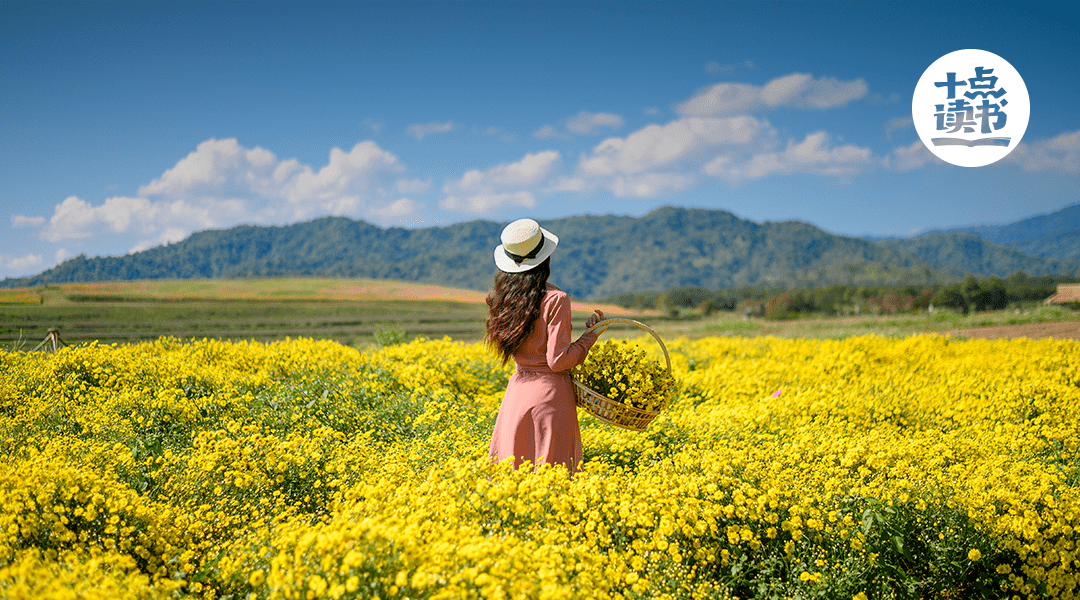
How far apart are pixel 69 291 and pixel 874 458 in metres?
20.8

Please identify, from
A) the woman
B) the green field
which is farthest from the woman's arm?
the green field

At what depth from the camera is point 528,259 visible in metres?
3.94

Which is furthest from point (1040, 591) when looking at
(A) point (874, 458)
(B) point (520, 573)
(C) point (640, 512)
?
(B) point (520, 573)

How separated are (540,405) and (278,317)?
24.3 meters

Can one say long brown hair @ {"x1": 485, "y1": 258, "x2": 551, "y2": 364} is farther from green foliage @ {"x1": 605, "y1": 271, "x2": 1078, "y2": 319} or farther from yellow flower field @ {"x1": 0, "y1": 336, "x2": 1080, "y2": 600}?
green foliage @ {"x1": 605, "y1": 271, "x2": 1078, "y2": 319}

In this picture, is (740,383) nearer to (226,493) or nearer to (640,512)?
(640,512)

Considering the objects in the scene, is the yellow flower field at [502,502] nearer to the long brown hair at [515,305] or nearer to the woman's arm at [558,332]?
the woman's arm at [558,332]

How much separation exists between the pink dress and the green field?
40.6 inches

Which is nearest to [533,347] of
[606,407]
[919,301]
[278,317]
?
[606,407]

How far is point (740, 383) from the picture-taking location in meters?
8.89

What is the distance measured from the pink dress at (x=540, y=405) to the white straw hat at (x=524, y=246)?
0.24m

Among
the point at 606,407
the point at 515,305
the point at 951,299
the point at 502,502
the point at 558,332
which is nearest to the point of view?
the point at 502,502

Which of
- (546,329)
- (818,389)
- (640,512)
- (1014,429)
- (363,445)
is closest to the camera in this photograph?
(640,512)

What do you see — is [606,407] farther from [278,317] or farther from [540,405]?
[278,317]
